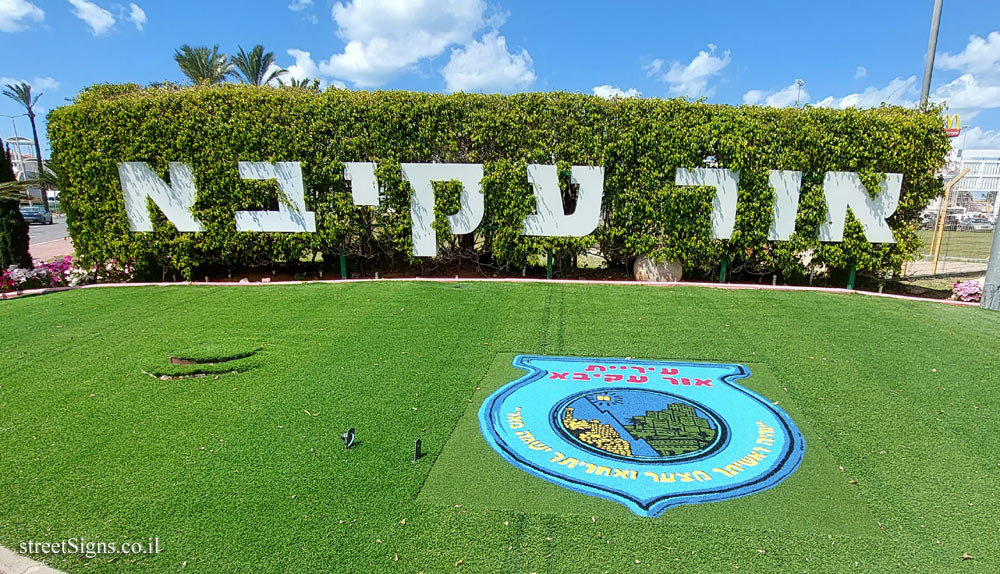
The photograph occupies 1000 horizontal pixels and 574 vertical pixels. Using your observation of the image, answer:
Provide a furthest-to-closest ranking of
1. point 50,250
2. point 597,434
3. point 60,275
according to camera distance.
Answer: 1. point 50,250
2. point 60,275
3. point 597,434

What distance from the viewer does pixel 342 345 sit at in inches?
259

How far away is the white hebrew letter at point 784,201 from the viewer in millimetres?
10000

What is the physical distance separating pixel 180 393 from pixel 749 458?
18.0 feet

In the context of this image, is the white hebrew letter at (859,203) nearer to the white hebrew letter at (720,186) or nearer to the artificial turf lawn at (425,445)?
the white hebrew letter at (720,186)

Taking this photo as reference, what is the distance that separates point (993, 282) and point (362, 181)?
39.4 feet

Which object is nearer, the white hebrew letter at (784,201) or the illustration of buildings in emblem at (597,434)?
the illustration of buildings in emblem at (597,434)

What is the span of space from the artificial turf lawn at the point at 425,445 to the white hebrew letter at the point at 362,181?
349 cm

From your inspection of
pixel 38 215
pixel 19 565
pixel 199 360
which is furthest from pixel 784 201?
pixel 38 215

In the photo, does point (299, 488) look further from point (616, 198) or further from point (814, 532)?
point (616, 198)

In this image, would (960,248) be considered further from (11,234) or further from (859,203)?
(11,234)

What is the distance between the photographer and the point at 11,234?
414 inches

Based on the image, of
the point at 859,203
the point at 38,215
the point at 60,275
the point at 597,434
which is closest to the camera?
the point at 597,434

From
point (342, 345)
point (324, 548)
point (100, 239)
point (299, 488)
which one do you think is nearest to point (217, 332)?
point (342, 345)

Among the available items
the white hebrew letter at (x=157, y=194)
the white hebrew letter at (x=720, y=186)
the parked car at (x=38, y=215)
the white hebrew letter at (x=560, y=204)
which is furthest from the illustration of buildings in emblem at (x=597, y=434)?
the parked car at (x=38, y=215)
